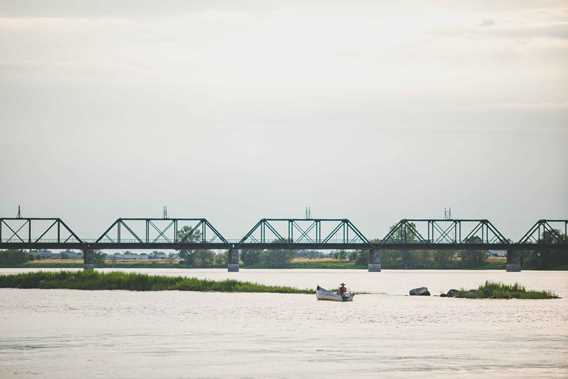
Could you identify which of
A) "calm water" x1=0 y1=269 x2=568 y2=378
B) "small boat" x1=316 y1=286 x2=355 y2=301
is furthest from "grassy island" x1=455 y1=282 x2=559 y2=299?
"small boat" x1=316 y1=286 x2=355 y2=301

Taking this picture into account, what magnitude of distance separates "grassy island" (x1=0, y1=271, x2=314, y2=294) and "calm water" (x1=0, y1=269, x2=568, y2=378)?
1628 centimetres

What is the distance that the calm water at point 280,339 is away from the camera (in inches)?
1882

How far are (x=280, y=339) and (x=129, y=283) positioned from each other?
6164 cm

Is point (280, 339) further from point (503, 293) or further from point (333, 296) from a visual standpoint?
point (503, 293)

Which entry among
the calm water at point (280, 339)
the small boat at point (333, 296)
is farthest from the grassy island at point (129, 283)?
the calm water at point (280, 339)

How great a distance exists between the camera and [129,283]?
121312mm

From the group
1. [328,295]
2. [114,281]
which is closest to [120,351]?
[328,295]

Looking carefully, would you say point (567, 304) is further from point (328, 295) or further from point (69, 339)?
point (69, 339)

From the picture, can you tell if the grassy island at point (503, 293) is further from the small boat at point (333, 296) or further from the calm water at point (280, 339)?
Answer: the small boat at point (333, 296)

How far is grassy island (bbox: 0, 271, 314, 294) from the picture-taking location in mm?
118188

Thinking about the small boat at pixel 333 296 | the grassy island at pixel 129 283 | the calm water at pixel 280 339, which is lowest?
the calm water at pixel 280 339

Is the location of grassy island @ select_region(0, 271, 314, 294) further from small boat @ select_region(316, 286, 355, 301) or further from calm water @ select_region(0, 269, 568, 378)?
calm water @ select_region(0, 269, 568, 378)

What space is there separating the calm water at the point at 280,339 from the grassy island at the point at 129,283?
16276mm

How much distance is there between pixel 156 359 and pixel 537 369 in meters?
16.1
